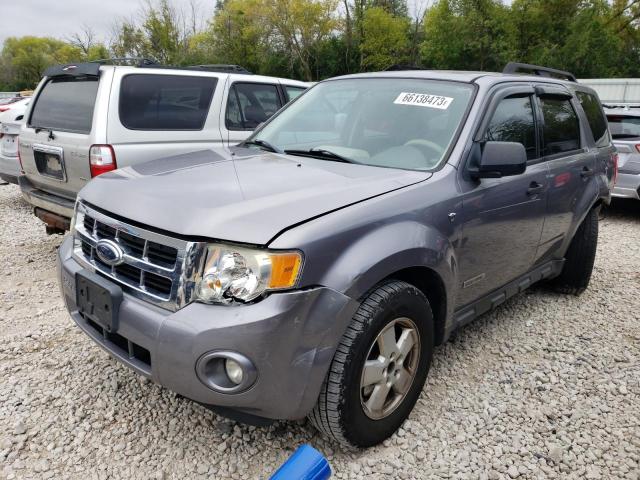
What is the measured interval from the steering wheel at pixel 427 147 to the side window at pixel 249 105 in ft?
9.63

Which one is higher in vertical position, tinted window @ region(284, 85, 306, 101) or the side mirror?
tinted window @ region(284, 85, 306, 101)

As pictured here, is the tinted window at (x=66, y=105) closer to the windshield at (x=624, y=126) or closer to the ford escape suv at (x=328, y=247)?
the ford escape suv at (x=328, y=247)

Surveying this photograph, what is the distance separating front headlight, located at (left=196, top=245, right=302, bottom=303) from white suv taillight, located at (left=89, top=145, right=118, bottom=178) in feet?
8.47

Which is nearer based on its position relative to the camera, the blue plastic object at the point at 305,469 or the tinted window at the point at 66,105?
the blue plastic object at the point at 305,469

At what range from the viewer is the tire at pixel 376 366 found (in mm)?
2061

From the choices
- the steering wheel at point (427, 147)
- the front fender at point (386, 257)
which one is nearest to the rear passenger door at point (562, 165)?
the steering wheel at point (427, 147)

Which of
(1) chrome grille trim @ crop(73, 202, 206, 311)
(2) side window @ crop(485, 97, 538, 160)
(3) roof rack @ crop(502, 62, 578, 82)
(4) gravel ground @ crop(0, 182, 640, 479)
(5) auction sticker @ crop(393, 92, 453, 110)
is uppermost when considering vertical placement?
(3) roof rack @ crop(502, 62, 578, 82)

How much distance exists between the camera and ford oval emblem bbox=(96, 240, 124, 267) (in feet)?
7.13

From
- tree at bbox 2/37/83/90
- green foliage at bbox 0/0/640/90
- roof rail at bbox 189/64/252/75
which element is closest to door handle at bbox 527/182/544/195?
roof rail at bbox 189/64/252/75

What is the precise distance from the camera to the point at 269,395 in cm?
191

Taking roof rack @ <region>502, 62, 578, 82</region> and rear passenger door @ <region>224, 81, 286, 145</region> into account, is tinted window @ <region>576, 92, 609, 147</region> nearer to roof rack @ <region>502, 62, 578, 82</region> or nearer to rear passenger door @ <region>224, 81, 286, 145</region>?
roof rack @ <region>502, 62, 578, 82</region>

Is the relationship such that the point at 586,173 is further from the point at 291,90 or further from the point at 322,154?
the point at 291,90

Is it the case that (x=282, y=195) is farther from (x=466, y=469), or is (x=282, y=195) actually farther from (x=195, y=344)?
(x=466, y=469)

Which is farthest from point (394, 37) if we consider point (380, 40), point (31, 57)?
point (31, 57)
